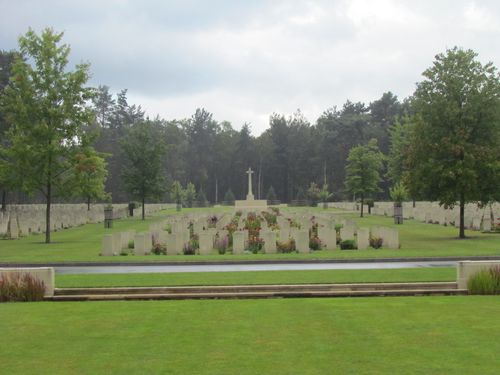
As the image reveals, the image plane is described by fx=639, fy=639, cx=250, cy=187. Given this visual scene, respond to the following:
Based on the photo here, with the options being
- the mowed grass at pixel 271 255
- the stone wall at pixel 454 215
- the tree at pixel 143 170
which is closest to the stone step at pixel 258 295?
the mowed grass at pixel 271 255

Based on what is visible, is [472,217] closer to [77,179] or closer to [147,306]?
[77,179]

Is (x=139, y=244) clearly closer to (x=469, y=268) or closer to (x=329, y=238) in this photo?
(x=329, y=238)

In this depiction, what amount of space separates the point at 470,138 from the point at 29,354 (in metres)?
26.2

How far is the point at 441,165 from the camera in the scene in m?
29.3

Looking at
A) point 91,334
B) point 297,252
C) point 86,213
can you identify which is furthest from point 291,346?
point 86,213

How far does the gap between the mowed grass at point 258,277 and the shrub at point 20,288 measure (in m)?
1.50

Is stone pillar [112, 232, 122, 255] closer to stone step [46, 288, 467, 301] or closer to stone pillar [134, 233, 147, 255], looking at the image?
stone pillar [134, 233, 147, 255]

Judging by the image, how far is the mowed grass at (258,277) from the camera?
47.4 feet

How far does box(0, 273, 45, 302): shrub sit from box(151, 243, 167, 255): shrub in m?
11.6

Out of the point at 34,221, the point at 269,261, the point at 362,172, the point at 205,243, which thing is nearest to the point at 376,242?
the point at 269,261

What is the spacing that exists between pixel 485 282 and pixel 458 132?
1796 cm

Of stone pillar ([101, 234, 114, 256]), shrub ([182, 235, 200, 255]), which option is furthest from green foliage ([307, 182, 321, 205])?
stone pillar ([101, 234, 114, 256])

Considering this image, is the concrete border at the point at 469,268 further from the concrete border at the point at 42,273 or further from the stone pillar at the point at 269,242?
the stone pillar at the point at 269,242

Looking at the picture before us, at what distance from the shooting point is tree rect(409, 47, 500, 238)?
2891cm
